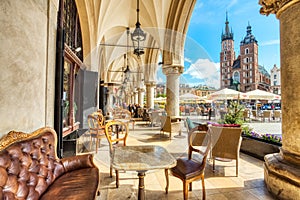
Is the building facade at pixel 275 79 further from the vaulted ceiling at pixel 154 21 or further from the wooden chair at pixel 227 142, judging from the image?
the wooden chair at pixel 227 142

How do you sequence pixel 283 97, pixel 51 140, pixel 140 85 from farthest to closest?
pixel 140 85, pixel 283 97, pixel 51 140

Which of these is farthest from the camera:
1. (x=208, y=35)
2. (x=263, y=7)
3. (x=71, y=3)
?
(x=208, y=35)

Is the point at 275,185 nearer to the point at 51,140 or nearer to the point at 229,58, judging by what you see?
A: the point at 51,140

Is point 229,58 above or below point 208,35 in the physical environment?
above

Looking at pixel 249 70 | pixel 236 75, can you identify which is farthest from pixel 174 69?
pixel 249 70

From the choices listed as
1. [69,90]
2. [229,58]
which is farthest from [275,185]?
[229,58]

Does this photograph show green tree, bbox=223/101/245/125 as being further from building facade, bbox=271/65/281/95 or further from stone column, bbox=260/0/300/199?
building facade, bbox=271/65/281/95

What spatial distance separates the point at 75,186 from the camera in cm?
159

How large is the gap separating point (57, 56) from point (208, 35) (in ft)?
20.7

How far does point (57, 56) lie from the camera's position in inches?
109

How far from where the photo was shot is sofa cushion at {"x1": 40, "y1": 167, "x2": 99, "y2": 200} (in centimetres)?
141

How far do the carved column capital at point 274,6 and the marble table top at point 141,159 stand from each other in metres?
2.49

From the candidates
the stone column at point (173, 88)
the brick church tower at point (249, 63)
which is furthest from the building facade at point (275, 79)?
the stone column at point (173, 88)

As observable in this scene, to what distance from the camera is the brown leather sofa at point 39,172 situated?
1.31 m
